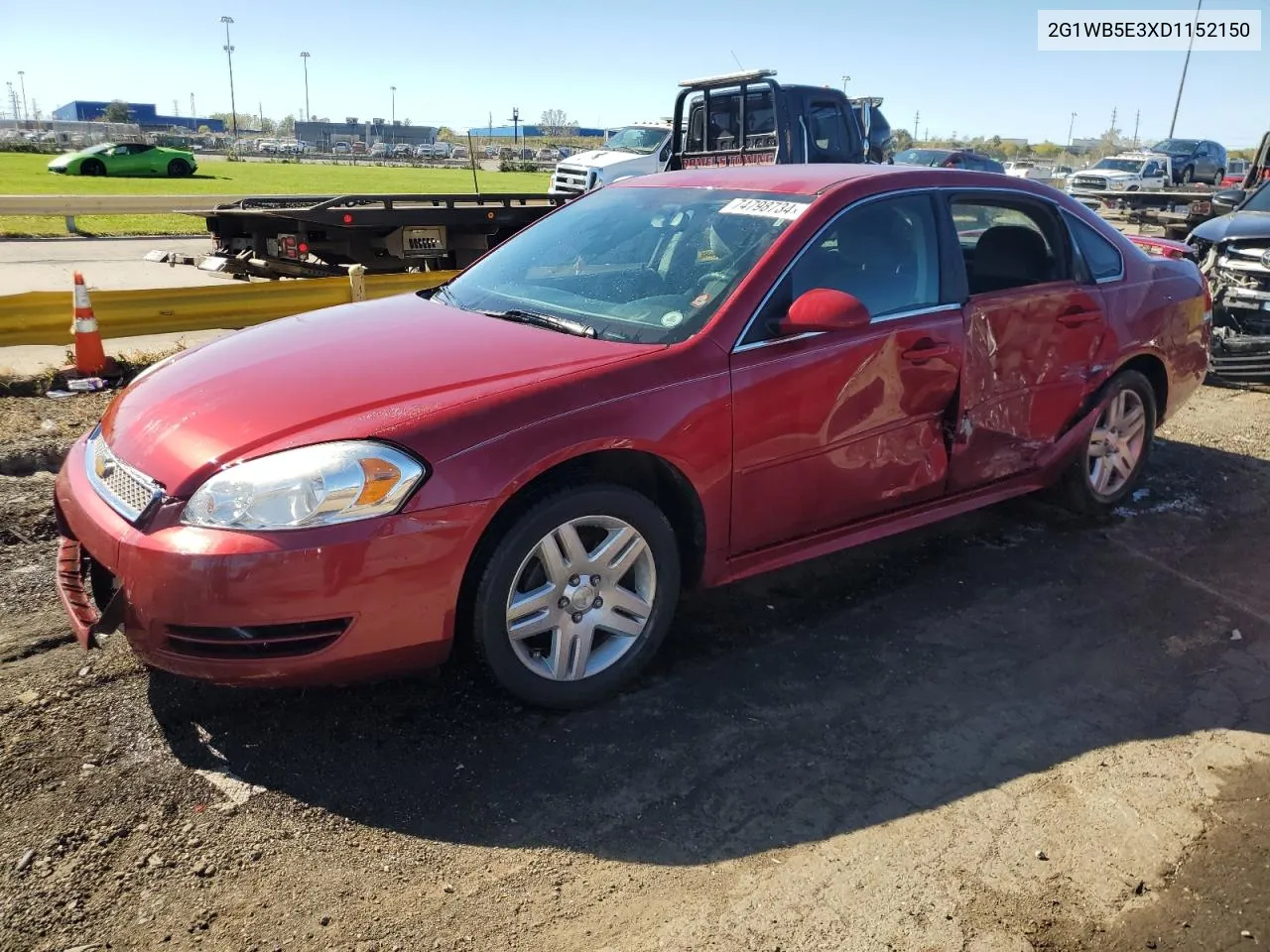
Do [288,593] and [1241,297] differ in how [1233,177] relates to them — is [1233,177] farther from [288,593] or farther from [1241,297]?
[288,593]

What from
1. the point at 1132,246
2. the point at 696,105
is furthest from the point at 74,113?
the point at 1132,246

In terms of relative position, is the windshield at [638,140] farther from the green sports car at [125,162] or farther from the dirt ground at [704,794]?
the green sports car at [125,162]

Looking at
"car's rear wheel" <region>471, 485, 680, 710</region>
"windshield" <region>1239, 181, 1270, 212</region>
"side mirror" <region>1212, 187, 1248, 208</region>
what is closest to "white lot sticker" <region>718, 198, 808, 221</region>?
"car's rear wheel" <region>471, 485, 680, 710</region>

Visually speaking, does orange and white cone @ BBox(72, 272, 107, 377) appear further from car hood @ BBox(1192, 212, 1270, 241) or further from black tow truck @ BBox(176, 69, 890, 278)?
car hood @ BBox(1192, 212, 1270, 241)

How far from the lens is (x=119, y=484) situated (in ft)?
9.72

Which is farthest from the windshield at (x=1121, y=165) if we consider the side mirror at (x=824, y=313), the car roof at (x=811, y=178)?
the side mirror at (x=824, y=313)

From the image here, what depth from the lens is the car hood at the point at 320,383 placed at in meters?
2.84

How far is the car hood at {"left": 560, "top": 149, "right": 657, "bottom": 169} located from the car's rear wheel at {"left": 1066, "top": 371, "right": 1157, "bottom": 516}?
44.4 ft

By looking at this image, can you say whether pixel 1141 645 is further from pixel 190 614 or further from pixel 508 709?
pixel 190 614

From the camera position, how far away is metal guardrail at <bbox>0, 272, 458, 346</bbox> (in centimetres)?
704

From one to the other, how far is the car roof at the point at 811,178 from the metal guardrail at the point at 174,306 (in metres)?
2.67

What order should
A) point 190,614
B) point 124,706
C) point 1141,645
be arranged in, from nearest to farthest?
point 190,614 < point 124,706 < point 1141,645

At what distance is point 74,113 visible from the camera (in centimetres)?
12850

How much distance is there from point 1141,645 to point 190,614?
11.1ft
